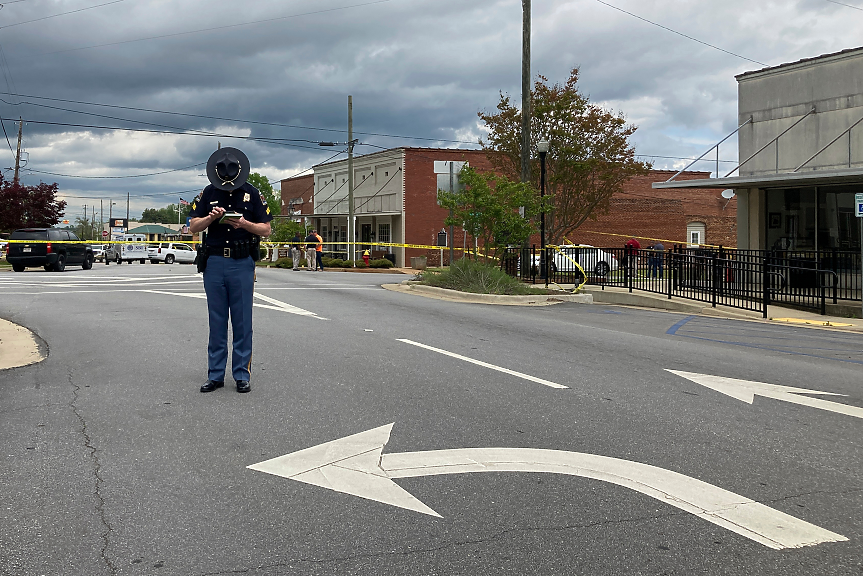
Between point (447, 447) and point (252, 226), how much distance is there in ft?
9.17

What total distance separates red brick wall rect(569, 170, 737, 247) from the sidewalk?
30441 mm

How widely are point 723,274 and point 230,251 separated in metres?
15.1

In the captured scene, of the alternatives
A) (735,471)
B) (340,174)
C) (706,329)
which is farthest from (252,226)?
(340,174)

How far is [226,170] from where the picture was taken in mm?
6820

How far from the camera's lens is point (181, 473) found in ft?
15.7

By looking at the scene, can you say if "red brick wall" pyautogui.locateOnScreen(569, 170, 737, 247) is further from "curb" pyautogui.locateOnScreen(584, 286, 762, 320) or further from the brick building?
"curb" pyautogui.locateOnScreen(584, 286, 762, 320)

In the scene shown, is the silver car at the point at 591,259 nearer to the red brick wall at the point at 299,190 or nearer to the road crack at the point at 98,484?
the road crack at the point at 98,484

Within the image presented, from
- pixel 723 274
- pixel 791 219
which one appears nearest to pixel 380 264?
pixel 791 219

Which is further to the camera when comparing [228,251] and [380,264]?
[380,264]

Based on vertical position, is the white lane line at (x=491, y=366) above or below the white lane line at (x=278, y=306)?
below

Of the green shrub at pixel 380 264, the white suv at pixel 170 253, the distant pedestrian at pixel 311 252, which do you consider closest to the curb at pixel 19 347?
the distant pedestrian at pixel 311 252

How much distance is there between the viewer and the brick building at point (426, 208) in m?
47.6

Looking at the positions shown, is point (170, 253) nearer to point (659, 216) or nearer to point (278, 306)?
point (659, 216)

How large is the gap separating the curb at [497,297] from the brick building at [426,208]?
23821 millimetres
